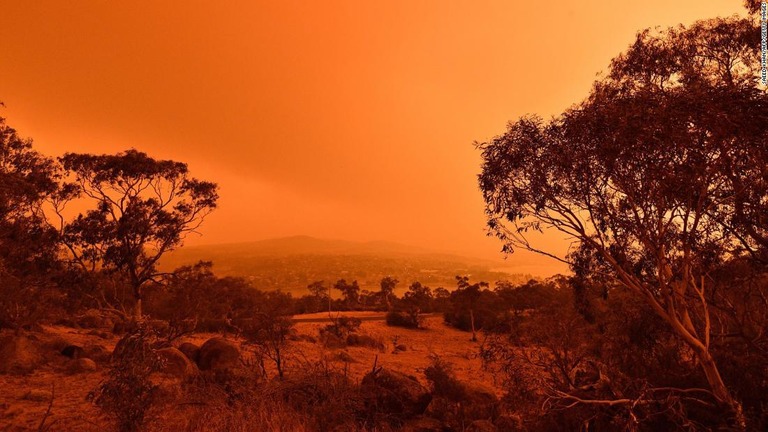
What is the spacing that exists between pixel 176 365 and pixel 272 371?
11.6ft

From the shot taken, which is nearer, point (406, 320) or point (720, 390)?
point (720, 390)

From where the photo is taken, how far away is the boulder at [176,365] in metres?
13.0

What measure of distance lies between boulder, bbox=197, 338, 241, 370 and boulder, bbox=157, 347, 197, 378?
3.61 ft

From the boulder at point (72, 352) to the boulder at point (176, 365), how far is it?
4.36 m

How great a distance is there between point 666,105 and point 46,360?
20710 mm

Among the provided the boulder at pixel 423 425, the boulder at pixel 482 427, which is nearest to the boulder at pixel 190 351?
the boulder at pixel 423 425

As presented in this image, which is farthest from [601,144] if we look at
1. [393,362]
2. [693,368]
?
[393,362]

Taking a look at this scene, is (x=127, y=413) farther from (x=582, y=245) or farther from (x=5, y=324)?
(x=5, y=324)

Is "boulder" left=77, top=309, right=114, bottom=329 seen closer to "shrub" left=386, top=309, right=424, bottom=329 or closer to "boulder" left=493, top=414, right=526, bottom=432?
"shrub" left=386, top=309, right=424, bottom=329

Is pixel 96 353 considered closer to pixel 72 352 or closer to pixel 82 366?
pixel 72 352

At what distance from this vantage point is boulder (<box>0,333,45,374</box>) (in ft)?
41.3

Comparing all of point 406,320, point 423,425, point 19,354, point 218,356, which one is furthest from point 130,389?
point 406,320

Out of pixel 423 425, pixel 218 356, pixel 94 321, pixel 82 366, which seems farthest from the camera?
pixel 94 321

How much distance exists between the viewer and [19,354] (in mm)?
13102
